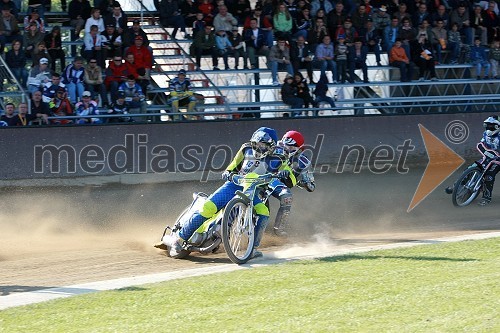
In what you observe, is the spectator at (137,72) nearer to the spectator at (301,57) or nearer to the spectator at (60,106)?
the spectator at (60,106)

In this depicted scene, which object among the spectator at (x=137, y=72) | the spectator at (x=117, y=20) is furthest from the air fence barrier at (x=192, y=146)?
the spectator at (x=117, y=20)

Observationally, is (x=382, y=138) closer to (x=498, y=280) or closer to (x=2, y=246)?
(x=2, y=246)

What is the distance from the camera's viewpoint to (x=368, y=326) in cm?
805

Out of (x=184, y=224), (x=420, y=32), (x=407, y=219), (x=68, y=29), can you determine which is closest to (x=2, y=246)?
(x=184, y=224)

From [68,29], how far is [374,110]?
319 inches

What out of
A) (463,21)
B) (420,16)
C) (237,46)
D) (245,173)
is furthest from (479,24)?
(245,173)

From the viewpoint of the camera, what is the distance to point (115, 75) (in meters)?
21.0

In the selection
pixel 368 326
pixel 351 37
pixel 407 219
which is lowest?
pixel 407 219

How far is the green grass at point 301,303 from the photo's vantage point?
820 cm

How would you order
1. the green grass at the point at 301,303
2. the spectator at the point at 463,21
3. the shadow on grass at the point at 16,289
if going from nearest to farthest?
the green grass at the point at 301,303 → the shadow on grass at the point at 16,289 → the spectator at the point at 463,21

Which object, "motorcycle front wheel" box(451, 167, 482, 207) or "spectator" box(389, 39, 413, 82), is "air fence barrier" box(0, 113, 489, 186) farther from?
"motorcycle front wheel" box(451, 167, 482, 207)

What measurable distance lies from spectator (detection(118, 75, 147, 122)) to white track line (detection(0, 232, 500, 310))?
8.56 meters

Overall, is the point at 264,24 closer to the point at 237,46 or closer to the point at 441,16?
the point at 237,46

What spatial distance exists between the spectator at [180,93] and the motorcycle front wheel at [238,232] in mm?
9848
